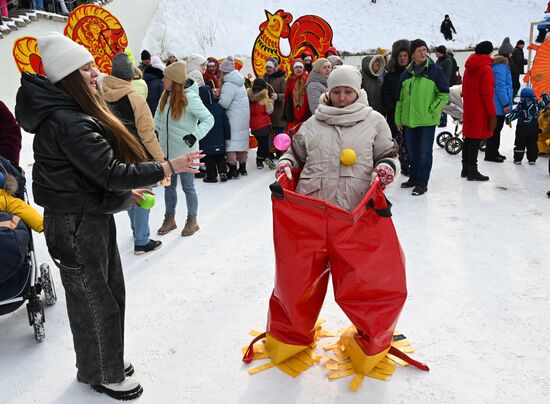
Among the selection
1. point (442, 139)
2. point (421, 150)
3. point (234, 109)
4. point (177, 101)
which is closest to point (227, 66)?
point (234, 109)

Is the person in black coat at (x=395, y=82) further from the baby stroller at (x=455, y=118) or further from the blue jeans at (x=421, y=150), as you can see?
the baby stroller at (x=455, y=118)

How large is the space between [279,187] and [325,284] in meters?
0.70

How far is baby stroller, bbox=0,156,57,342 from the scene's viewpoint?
2926 millimetres

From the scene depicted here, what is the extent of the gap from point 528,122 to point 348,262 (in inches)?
239

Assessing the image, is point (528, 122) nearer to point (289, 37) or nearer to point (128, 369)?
point (289, 37)

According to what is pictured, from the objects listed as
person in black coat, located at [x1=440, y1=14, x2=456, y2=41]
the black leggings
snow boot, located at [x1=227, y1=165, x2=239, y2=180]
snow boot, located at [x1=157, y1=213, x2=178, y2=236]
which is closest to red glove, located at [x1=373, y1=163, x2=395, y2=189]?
snow boot, located at [x1=157, y1=213, x2=178, y2=236]

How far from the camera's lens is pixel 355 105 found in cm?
274

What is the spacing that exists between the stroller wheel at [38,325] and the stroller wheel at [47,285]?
499 mm

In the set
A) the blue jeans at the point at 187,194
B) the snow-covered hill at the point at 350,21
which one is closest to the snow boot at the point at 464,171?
the blue jeans at the point at 187,194

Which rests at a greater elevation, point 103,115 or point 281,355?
point 103,115

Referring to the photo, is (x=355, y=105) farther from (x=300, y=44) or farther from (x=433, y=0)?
(x=433, y=0)

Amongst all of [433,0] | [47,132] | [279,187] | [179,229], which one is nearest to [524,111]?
[179,229]

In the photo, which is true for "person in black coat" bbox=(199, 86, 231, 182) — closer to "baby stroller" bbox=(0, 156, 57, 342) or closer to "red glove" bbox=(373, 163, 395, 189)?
"baby stroller" bbox=(0, 156, 57, 342)

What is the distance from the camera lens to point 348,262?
8.13 ft
